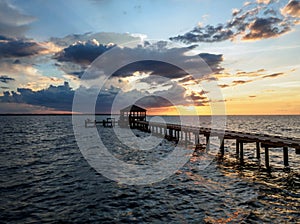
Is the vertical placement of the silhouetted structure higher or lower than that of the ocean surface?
higher

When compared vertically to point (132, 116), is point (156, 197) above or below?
below

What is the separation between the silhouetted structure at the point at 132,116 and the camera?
186 feet

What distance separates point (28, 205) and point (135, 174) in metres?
6.81

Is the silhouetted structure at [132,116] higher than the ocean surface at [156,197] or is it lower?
higher

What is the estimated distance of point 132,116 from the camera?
59562 millimetres

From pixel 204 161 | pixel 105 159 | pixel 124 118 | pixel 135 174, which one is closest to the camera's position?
pixel 135 174

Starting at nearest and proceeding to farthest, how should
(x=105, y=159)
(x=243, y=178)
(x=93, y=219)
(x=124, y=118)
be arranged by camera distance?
(x=93, y=219) < (x=243, y=178) < (x=105, y=159) < (x=124, y=118)

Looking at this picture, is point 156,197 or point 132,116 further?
point 132,116

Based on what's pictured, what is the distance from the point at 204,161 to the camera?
1939cm

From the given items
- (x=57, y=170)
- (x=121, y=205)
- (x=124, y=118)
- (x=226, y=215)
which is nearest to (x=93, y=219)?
(x=121, y=205)

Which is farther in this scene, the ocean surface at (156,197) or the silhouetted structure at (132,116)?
the silhouetted structure at (132,116)

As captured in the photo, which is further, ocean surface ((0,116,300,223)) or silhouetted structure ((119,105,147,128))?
silhouetted structure ((119,105,147,128))

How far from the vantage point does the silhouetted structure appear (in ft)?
186

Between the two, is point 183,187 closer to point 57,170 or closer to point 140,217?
point 140,217
